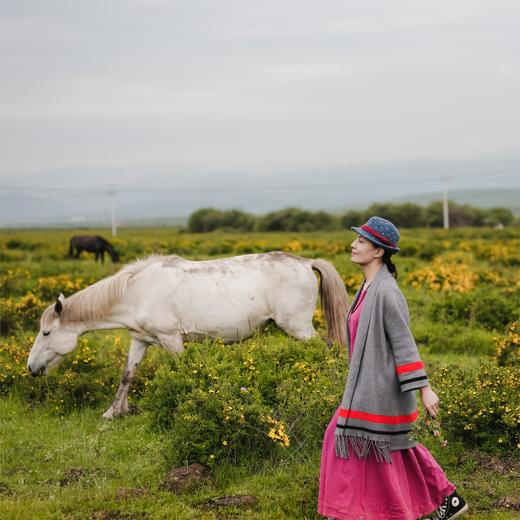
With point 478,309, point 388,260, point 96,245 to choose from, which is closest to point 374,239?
point 388,260

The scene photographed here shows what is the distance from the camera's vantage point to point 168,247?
3188cm

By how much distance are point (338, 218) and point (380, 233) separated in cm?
6467

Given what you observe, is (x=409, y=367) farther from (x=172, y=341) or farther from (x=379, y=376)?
(x=172, y=341)

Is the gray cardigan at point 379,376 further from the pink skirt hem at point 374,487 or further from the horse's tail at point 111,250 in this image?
the horse's tail at point 111,250

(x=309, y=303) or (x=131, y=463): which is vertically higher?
(x=309, y=303)

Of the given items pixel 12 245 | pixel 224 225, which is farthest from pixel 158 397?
pixel 224 225

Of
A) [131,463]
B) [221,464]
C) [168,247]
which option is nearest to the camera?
[221,464]

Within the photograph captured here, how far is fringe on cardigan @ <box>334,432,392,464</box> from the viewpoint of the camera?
428cm

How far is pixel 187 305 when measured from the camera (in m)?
7.93

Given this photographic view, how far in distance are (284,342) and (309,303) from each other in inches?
57.1

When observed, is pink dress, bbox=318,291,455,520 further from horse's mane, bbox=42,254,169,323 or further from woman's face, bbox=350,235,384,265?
horse's mane, bbox=42,254,169,323

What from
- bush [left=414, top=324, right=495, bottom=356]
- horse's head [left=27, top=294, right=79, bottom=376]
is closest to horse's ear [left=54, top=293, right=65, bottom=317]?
horse's head [left=27, top=294, right=79, bottom=376]

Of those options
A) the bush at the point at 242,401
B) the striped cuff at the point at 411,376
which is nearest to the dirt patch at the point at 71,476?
the bush at the point at 242,401

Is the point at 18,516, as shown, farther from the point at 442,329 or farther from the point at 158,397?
the point at 442,329
